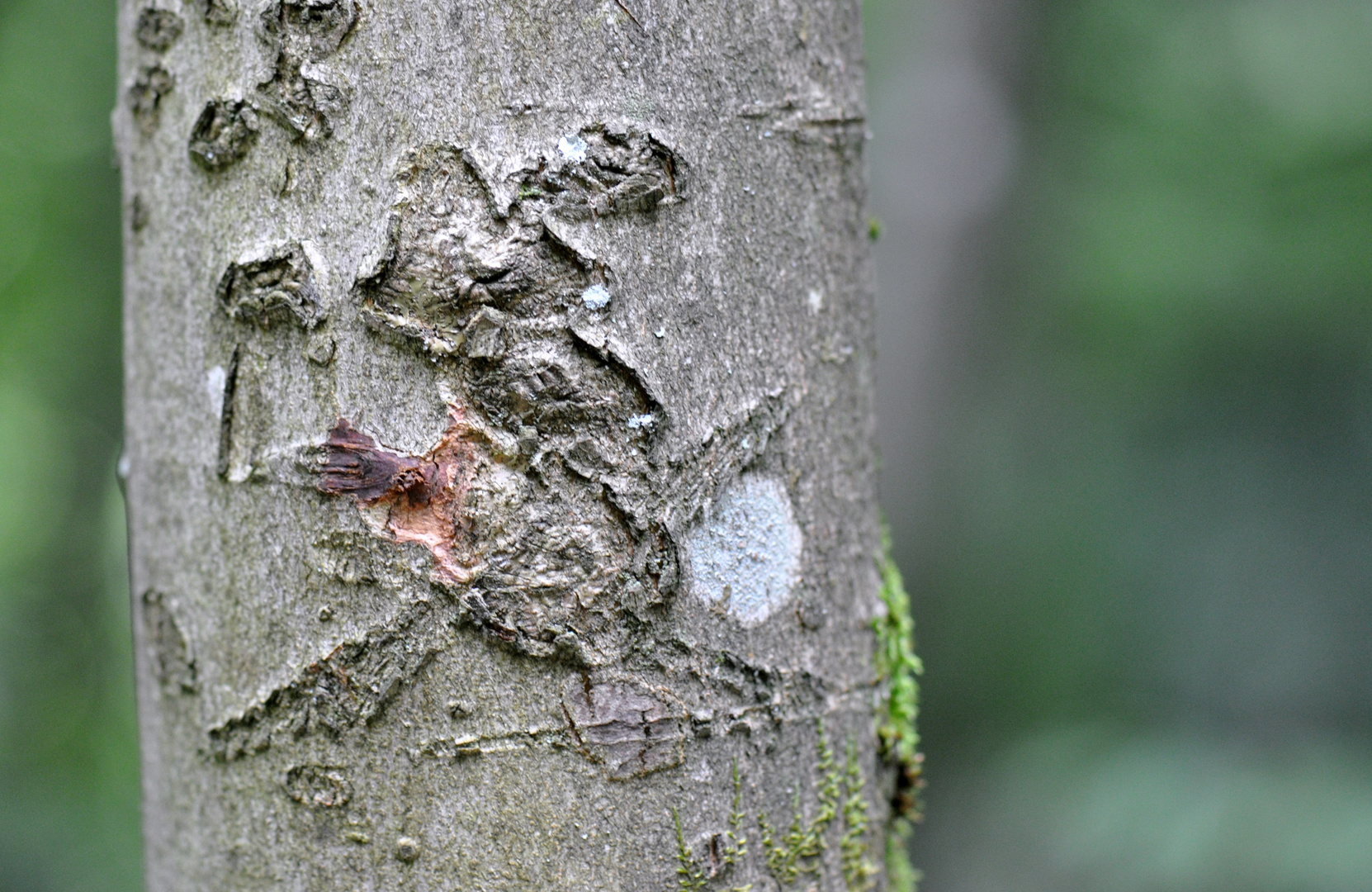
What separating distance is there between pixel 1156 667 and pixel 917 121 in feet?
10.3

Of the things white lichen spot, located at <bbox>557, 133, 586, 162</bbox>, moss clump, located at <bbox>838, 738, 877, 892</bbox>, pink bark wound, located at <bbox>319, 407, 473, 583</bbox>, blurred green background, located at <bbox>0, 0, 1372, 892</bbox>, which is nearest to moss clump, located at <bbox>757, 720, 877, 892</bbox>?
moss clump, located at <bbox>838, 738, 877, 892</bbox>

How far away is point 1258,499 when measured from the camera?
4820 millimetres

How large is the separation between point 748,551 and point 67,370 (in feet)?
14.7

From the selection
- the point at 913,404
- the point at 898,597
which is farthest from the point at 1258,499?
the point at 898,597

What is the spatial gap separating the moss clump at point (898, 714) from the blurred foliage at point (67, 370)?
3909 millimetres

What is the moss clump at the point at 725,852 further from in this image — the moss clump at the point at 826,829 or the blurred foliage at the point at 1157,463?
the blurred foliage at the point at 1157,463

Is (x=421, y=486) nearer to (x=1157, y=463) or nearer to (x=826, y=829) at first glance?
(x=826, y=829)

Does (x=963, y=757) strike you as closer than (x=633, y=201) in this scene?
No

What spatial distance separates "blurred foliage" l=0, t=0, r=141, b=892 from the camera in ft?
13.0

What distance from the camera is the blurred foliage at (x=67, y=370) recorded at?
13.0 ft

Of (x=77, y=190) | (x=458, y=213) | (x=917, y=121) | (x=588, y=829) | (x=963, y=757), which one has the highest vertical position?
(x=917, y=121)

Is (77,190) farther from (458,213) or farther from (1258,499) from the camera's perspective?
(1258,499)

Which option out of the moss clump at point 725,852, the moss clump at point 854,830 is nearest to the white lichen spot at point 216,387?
the moss clump at point 725,852

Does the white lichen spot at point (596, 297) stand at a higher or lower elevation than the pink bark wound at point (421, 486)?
higher
